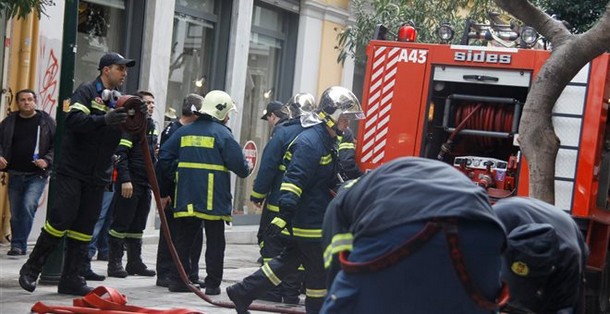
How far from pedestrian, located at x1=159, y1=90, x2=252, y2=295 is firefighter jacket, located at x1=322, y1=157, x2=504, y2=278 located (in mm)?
5520

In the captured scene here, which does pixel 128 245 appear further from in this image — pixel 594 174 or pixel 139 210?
pixel 594 174

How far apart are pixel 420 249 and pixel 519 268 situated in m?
1.14

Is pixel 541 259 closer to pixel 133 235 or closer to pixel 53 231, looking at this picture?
pixel 53 231

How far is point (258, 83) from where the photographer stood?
1841 cm

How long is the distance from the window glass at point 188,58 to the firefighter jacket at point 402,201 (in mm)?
11780

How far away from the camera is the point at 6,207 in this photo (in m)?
12.4

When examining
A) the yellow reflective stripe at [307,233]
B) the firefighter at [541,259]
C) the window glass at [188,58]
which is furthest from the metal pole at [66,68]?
the window glass at [188,58]

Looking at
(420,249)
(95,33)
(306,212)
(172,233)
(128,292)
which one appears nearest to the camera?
(420,249)

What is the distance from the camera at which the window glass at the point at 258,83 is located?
1797 cm

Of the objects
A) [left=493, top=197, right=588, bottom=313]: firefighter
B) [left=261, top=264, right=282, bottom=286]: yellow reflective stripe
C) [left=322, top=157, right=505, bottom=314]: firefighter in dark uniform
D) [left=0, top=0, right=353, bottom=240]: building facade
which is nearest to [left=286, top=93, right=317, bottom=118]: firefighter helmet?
[left=0, top=0, right=353, bottom=240]: building facade

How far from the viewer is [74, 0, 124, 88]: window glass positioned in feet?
45.4

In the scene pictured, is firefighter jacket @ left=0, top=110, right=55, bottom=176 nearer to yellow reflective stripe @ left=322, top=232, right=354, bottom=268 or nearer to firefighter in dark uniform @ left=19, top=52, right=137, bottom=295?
firefighter in dark uniform @ left=19, top=52, right=137, bottom=295

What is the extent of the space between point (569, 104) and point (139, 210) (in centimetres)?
413

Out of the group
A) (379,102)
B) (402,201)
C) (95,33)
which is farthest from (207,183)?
(402,201)
